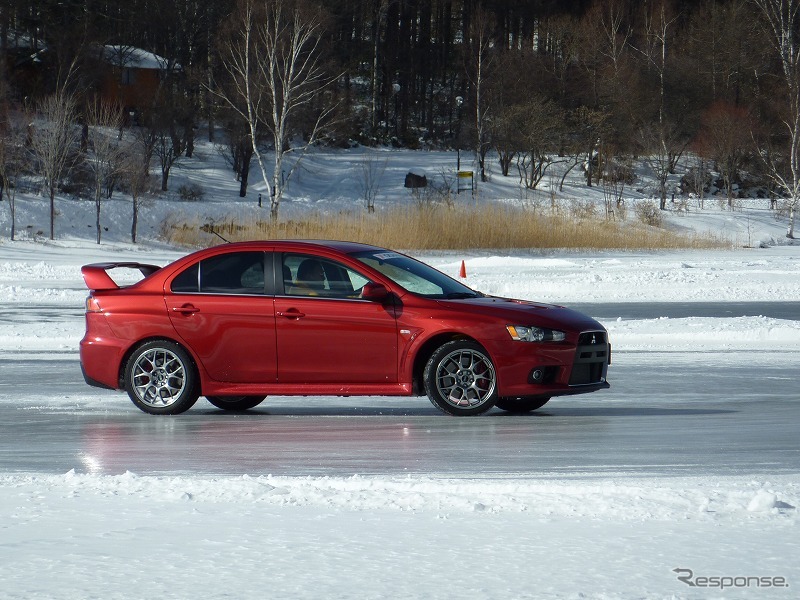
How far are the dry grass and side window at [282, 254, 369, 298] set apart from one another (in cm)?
2572

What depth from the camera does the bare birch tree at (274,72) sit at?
162 feet

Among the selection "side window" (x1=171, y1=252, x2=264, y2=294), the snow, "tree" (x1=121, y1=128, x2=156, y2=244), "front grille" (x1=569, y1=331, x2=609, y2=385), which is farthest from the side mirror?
"tree" (x1=121, y1=128, x2=156, y2=244)

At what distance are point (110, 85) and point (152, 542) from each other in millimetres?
65190

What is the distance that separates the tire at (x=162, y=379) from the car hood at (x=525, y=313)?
2.24 meters

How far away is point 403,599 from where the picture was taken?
4977 mm

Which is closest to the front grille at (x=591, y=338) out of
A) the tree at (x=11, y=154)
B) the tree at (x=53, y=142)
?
the tree at (x=53, y=142)

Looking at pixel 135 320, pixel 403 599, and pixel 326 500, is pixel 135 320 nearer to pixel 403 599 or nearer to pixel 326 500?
pixel 326 500

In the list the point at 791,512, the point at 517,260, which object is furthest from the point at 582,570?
the point at 517,260

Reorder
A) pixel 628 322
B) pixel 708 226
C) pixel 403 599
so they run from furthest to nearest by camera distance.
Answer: pixel 708 226 < pixel 628 322 < pixel 403 599

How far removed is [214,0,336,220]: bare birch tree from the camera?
162 feet

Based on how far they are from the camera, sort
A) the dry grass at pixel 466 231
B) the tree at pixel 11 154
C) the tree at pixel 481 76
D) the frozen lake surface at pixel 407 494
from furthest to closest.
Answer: the tree at pixel 481 76 < the tree at pixel 11 154 < the dry grass at pixel 466 231 < the frozen lake surface at pixel 407 494

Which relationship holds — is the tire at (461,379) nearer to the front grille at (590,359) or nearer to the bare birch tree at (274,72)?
the front grille at (590,359)

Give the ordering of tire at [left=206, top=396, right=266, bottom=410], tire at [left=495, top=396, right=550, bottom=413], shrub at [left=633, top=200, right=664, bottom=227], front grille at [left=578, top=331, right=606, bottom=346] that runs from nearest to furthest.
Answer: front grille at [left=578, top=331, right=606, bottom=346] < tire at [left=495, top=396, right=550, bottom=413] < tire at [left=206, top=396, right=266, bottom=410] < shrub at [left=633, top=200, right=664, bottom=227]

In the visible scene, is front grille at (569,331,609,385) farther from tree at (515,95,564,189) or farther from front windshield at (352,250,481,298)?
tree at (515,95,564,189)
